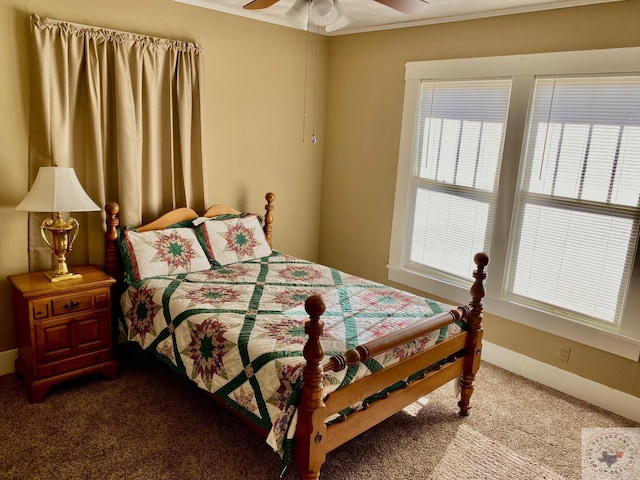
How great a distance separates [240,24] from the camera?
375 centimetres

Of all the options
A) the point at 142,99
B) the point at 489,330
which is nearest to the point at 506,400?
the point at 489,330

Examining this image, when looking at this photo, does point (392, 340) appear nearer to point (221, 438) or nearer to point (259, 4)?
point (221, 438)

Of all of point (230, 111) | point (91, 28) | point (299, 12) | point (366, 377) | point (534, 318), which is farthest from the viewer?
point (230, 111)

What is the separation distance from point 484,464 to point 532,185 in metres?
1.80

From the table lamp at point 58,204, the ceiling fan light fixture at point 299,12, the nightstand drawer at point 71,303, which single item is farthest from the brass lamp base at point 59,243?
the ceiling fan light fixture at point 299,12

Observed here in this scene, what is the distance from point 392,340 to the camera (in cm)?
225

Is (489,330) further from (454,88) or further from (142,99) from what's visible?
(142,99)

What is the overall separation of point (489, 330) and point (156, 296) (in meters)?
2.35

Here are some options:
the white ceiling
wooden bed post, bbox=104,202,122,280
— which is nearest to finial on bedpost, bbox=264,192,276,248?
wooden bed post, bbox=104,202,122,280

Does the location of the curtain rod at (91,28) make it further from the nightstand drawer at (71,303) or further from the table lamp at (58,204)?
the nightstand drawer at (71,303)

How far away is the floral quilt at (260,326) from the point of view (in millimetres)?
2105

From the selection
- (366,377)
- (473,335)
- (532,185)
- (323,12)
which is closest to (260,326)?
(366,377)

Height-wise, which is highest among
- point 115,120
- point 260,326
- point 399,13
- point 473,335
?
point 399,13

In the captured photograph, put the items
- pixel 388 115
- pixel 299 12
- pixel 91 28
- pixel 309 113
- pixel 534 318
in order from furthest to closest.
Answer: pixel 309 113
pixel 388 115
pixel 534 318
pixel 91 28
pixel 299 12
